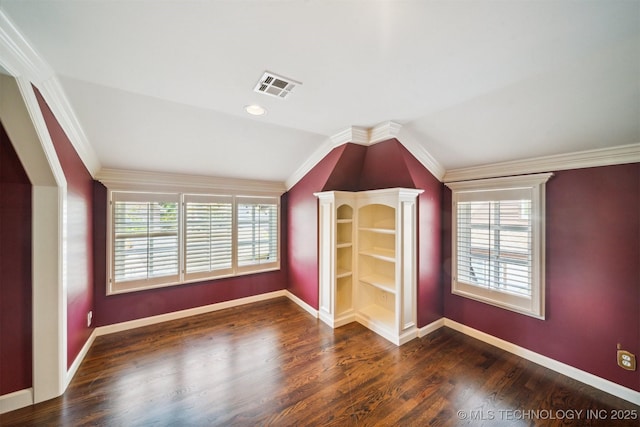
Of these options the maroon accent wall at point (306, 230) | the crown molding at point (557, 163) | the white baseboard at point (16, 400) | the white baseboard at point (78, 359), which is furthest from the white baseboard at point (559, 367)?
the white baseboard at point (16, 400)

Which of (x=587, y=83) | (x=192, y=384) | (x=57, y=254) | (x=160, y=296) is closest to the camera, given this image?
(x=587, y=83)

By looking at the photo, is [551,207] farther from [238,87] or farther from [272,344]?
[272,344]

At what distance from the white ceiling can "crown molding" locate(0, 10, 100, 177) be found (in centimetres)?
5

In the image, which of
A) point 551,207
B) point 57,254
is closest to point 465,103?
point 551,207

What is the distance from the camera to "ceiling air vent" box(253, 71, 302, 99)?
5.71 ft

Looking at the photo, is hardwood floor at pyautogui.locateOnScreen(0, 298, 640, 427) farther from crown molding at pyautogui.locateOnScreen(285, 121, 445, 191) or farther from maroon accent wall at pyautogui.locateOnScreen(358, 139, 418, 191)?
crown molding at pyautogui.locateOnScreen(285, 121, 445, 191)

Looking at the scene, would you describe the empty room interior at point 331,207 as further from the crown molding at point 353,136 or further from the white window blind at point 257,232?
the white window blind at point 257,232

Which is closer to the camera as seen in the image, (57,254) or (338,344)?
(57,254)

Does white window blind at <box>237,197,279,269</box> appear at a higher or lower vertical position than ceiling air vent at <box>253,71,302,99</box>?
lower

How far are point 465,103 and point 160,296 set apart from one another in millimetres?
4245

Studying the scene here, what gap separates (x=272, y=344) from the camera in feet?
9.27

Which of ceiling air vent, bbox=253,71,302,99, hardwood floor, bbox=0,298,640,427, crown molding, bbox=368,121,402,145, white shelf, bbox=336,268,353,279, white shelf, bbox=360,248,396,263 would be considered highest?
ceiling air vent, bbox=253,71,302,99

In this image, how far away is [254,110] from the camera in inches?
90.2

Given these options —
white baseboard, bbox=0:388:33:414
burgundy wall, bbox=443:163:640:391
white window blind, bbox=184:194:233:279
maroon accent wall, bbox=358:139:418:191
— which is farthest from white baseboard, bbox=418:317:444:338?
white baseboard, bbox=0:388:33:414
